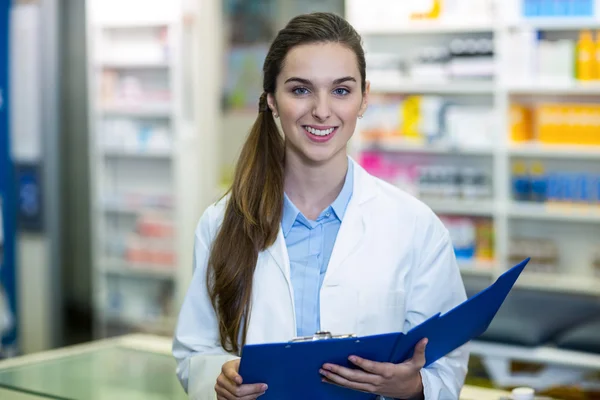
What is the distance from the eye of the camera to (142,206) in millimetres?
6820

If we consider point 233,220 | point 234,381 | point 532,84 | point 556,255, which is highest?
point 532,84

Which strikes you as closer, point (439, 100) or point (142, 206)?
point (439, 100)

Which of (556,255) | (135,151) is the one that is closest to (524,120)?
(556,255)

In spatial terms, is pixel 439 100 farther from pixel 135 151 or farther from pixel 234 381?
pixel 234 381

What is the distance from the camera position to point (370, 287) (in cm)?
188

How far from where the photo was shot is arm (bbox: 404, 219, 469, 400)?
1.89 metres

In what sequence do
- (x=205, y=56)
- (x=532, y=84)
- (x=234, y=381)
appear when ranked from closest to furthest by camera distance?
1. (x=234, y=381)
2. (x=532, y=84)
3. (x=205, y=56)

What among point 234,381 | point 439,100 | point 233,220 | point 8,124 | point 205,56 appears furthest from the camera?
point 205,56

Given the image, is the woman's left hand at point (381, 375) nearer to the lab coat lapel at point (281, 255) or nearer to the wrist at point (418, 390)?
the wrist at point (418, 390)

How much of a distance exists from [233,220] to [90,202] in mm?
4921

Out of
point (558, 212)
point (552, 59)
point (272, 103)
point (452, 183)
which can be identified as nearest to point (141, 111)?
point (452, 183)

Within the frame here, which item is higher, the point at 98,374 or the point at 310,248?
the point at 310,248

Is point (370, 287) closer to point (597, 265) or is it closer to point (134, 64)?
point (597, 265)

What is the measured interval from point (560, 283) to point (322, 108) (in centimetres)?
399
